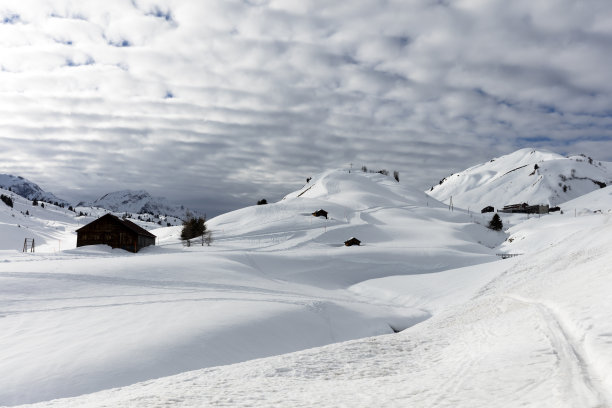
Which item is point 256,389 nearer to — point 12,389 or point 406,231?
point 12,389

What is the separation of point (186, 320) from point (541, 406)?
1771 cm

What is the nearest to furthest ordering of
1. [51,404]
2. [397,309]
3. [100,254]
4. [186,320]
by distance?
[51,404] → [186,320] → [397,309] → [100,254]

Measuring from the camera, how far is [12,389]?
13320mm

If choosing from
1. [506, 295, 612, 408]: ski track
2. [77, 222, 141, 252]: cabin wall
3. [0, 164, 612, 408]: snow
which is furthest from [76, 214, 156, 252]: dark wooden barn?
[506, 295, 612, 408]: ski track

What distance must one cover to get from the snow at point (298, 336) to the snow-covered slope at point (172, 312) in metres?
0.10

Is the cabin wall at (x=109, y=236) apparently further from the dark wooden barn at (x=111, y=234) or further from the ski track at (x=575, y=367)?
the ski track at (x=575, y=367)

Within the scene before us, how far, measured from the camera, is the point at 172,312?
23.0 meters

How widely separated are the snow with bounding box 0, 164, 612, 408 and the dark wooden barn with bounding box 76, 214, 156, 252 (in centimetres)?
1372

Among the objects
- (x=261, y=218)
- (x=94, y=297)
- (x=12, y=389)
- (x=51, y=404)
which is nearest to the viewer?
(x=51, y=404)

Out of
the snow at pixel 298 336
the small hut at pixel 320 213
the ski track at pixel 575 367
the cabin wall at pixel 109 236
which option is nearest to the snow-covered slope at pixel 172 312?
the snow at pixel 298 336

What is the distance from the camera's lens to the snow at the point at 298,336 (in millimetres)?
9844

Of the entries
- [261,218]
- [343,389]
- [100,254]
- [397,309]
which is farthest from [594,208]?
[343,389]

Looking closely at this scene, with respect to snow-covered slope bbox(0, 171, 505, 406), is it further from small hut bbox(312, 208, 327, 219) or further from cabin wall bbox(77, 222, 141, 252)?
small hut bbox(312, 208, 327, 219)

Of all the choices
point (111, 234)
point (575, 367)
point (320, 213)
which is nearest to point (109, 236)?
point (111, 234)
